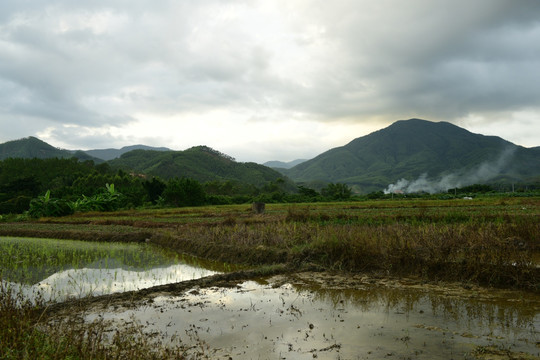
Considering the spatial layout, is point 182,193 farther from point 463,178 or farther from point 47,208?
point 463,178

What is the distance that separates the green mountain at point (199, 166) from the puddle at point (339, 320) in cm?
9024

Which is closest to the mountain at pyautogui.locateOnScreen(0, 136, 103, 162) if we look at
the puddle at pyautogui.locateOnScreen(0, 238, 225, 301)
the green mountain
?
the green mountain

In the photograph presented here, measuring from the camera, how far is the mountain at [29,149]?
13638 cm

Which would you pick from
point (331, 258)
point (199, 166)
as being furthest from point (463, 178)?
point (331, 258)

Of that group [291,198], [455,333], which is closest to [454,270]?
[455,333]

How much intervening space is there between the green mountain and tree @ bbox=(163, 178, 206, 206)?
54.0 meters

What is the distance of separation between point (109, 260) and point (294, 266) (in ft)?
21.1

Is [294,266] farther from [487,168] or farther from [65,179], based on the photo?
[487,168]

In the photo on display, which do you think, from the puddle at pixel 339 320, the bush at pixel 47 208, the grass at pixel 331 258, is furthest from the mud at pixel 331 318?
the bush at pixel 47 208

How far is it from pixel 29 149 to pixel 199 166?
78363 millimetres

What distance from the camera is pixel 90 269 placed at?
401 inches

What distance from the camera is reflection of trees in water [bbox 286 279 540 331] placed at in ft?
17.4

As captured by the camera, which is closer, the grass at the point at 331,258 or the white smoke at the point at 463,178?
the grass at the point at 331,258

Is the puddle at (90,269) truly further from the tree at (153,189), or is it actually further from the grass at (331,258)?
the tree at (153,189)
